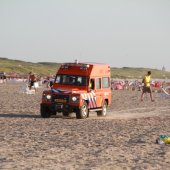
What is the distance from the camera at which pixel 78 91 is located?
68.8 ft

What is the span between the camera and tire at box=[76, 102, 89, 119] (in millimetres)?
20562

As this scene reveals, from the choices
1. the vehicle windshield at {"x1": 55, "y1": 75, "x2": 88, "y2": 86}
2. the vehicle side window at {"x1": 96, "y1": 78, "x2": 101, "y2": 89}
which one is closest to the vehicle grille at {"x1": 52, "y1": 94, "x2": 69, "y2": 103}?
the vehicle windshield at {"x1": 55, "y1": 75, "x2": 88, "y2": 86}

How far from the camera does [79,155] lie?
1112 centimetres

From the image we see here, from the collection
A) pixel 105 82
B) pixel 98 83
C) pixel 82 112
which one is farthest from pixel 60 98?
pixel 105 82

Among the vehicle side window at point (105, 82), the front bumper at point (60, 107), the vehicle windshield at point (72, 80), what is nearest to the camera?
the front bumper at point (60, 107)

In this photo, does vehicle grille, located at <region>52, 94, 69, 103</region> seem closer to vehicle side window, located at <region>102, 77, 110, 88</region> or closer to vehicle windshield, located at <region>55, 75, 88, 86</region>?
vehicle windshield, located at <region>55, 75, 88, 86</region>

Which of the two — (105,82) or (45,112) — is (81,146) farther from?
(105,82)

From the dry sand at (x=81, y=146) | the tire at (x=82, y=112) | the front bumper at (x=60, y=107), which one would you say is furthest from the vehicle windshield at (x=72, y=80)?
the dry sand at (x=81, y=146)

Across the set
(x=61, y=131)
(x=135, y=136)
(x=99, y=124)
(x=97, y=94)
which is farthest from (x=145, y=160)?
(x=97, y=94)

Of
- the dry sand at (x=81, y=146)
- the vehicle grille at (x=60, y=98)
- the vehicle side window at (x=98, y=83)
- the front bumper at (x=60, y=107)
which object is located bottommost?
the dry sand at (x=81, y=146)

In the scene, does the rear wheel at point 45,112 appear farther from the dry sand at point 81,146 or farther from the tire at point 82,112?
the dry sand at point 81,146

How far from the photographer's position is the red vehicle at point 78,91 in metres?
20.6

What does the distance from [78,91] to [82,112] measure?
2.63 feet

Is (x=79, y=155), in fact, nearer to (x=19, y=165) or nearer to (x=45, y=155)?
(x=45, y=155)
